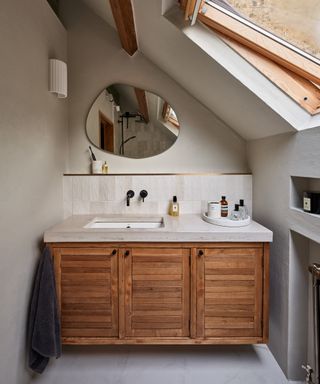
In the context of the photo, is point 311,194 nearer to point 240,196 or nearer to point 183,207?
point 240,196

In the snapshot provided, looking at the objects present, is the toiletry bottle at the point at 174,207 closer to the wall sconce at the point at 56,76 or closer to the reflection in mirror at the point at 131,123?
the reflection in mirror at the point at 131,123

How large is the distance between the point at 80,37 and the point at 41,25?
62cm

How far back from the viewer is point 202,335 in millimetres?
1848

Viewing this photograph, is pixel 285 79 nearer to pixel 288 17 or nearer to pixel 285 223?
pixel 288 17

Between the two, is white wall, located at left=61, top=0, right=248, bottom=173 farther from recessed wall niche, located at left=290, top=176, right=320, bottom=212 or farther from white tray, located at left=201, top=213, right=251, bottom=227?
recessed wall niche, located at left=290, top=176, right=320, bottom=212

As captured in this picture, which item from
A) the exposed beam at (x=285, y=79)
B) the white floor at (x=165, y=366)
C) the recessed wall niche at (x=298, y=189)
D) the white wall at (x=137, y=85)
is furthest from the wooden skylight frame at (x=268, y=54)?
the white floor at (x=165, y=366)

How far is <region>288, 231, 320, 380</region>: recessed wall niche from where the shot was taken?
173 cm

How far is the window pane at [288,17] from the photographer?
131 centimetres

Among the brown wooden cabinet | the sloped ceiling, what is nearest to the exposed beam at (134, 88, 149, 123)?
the sloped ceiling

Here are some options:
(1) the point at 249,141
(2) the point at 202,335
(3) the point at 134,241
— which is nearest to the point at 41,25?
(3) the point at 134,241

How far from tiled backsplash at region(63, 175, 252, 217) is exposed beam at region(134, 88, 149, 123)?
1.80 ft

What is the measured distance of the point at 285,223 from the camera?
70.9 inches

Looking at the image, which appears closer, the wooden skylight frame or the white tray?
the wooden skylight frame

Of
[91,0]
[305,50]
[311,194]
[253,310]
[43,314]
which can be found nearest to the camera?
[305,50]
